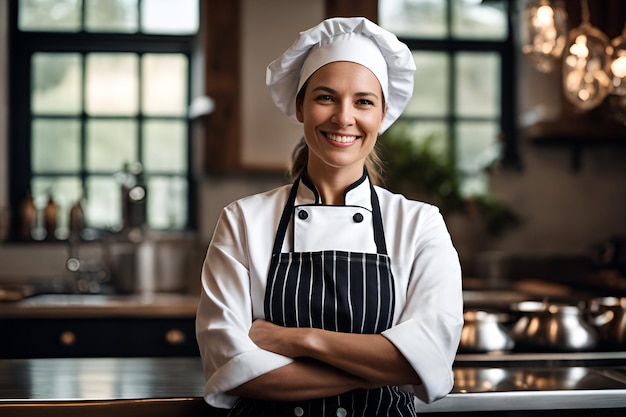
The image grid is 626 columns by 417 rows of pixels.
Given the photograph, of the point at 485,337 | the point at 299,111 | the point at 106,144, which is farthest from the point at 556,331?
the point at 106,144

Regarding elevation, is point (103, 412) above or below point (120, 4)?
below

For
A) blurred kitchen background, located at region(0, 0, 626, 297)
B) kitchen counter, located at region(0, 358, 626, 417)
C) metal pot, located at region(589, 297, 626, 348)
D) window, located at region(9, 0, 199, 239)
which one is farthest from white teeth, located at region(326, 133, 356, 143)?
window, located at region(9, 0, 199, 239)

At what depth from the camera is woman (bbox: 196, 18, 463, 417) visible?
155 cm

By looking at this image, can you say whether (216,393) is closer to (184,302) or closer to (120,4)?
(184,302)

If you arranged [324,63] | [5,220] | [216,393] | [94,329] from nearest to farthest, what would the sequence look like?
[216,393] < [324,63] < [94,329] < [5,220]

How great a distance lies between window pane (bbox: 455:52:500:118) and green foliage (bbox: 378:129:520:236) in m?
0.45

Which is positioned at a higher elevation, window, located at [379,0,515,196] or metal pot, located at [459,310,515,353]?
window, located at [379,0,515,196]

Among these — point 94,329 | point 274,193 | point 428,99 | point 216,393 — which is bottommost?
point 94,329

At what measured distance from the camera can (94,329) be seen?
3756 millimetres

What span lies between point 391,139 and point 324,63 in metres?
3.26

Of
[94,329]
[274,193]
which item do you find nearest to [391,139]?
[94,329]

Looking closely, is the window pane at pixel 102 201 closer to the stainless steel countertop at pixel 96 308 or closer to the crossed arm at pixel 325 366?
the stainless steel countertop at pixel 96 308

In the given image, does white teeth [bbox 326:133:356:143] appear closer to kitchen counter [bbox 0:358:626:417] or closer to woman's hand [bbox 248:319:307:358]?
woman's hand [bbox 248:319:307:358]

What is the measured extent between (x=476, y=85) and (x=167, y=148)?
6.55ft
